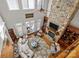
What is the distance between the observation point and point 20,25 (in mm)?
2820

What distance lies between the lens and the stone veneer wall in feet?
11.3

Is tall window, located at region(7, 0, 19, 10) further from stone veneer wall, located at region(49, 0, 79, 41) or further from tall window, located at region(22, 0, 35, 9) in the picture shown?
stone veneer wall, located at region(49, 0, 79, 41)

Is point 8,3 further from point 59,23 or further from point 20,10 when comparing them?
point 59,23

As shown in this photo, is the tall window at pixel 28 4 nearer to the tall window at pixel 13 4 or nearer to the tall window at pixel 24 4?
the tall window at pixel 24 4

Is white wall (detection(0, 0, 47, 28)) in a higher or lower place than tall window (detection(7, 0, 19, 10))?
lower

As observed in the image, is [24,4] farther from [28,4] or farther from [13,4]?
[13,4]

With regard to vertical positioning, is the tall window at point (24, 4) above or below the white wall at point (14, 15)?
above

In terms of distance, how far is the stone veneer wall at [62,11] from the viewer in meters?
3.44

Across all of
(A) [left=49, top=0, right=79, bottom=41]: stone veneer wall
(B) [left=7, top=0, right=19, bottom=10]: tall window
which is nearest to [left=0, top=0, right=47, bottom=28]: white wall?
(B) [left=7, top=0, right=19, bottom=10]: tall window

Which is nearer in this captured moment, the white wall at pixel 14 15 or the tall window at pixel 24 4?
the tall window at pixel 24 4

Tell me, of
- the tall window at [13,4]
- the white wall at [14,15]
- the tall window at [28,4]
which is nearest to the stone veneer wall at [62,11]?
the white wall at [14,15]

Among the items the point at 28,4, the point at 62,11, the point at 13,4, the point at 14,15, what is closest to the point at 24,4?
the point at 28,4

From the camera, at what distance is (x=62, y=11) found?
3.71 metres

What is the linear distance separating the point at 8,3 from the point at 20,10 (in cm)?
31
